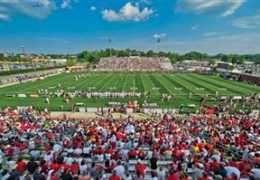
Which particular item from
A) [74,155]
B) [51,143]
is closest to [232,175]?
[74,155]

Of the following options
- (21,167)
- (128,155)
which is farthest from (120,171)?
(21,167)

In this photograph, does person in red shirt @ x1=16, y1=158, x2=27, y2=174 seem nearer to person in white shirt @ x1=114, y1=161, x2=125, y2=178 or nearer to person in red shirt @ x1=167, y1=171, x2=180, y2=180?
person in white shirt @ x1=114, y1=161, x2=125, y2=178

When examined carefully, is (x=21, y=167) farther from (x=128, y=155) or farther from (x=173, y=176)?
(x=173, y=176)

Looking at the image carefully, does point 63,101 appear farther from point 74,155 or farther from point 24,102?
point 74,155

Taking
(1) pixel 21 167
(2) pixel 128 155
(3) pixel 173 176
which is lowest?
(2) pixel 128 155

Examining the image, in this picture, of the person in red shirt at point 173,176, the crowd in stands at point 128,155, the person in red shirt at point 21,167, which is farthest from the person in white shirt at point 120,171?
the person in red shirt at point 21,167

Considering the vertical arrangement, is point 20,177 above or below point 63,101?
above

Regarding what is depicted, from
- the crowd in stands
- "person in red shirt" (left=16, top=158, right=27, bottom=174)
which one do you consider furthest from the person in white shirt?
"person in red shirt" (left=16, top=158, right=27, bottom=174)

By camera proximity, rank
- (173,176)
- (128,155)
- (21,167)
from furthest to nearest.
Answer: (128,155)
(21,167)
(173,176)

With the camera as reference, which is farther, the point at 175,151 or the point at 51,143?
the point at 51,143
